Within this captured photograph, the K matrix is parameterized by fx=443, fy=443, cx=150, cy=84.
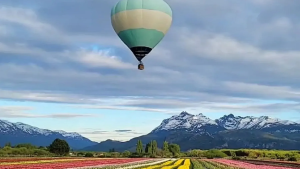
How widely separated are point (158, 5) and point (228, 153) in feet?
348

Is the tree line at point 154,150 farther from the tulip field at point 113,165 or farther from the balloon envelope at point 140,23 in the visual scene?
the balloon envelope at point 140,23

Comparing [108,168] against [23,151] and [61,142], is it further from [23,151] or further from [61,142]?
[61,142]

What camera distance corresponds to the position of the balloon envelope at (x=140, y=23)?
3878cm

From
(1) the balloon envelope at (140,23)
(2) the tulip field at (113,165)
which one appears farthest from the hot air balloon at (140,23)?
(2) the tulip field at (113,165)

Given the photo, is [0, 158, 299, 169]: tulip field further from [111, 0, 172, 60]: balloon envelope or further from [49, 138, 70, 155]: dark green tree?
[49, 138, 70, 155]: dark green tree

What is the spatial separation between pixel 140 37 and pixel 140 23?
4.06 feet

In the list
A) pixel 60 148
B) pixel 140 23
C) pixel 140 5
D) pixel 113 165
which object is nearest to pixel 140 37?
pixel 140 23

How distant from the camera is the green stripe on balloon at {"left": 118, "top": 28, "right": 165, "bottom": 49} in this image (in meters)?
38.7

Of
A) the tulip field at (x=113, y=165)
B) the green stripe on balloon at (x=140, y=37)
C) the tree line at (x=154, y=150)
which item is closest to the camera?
the green stripe on balloon at (x=140, y=37)

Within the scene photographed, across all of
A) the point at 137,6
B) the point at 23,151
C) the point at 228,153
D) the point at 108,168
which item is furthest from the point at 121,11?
the point at 228,153

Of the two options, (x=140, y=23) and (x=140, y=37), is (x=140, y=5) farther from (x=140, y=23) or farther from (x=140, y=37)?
(x=140, y=37)

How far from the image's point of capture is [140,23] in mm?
38750

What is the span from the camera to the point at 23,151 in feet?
358

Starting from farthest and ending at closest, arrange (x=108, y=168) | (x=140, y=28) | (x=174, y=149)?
(x=174, y=149)
(x=108, y=168)
(x=140, y=28)
